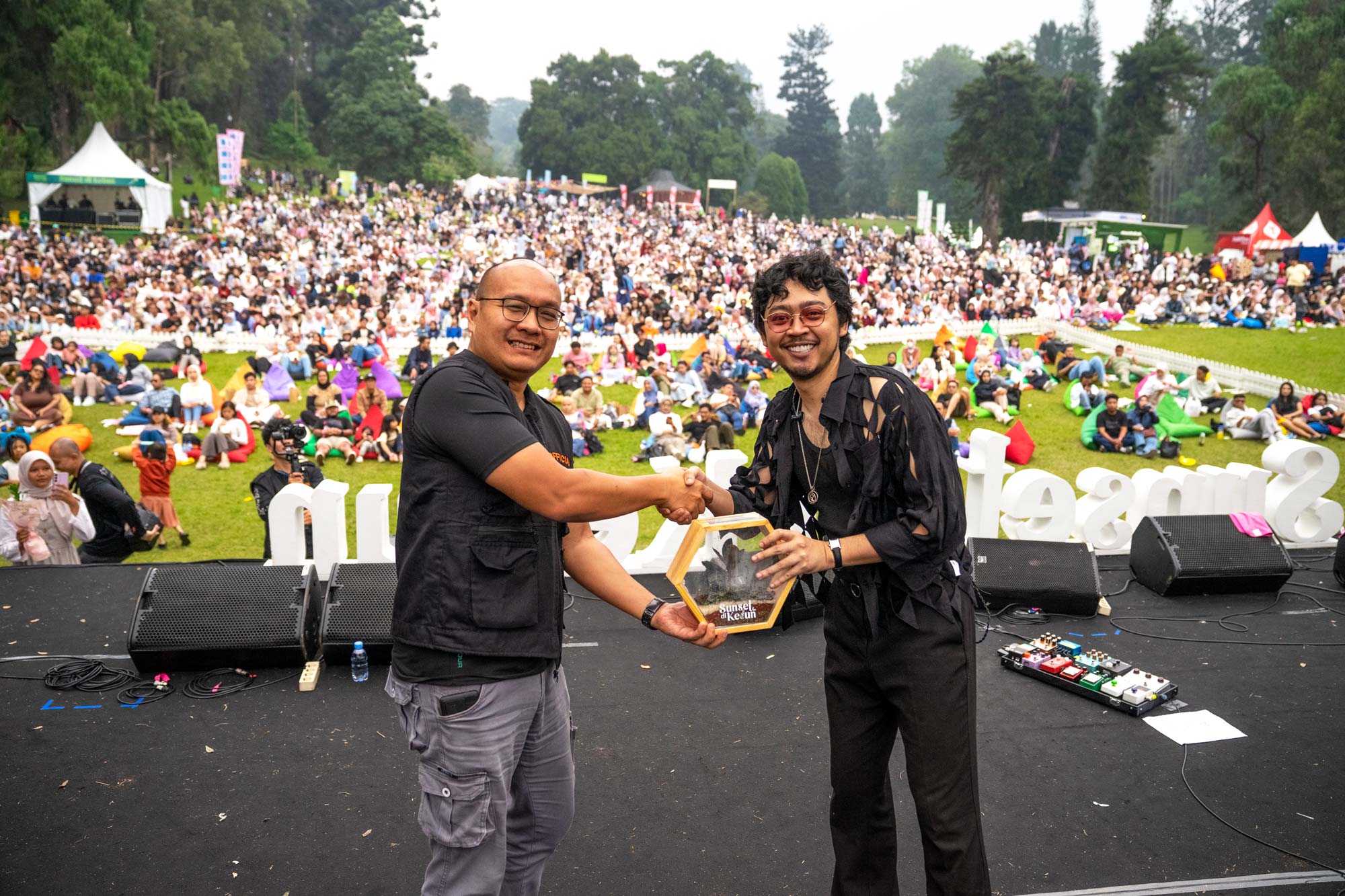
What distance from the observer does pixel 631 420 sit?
14.4 meters

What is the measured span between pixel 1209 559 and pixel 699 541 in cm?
543

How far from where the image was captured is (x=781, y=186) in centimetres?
6656

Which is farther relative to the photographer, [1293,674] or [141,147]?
[141,147]

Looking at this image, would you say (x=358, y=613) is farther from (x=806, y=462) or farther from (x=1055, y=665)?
(x=1055, y=665)

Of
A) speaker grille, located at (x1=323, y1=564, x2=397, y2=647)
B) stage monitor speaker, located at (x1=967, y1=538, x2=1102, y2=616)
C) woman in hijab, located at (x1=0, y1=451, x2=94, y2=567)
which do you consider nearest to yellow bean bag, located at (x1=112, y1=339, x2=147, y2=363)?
woman in hijab, located at (x1=0, y1=451, x2=94, y2=567)

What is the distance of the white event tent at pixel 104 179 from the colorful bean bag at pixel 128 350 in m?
15.2

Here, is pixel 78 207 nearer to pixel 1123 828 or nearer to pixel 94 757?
pixel 94 757

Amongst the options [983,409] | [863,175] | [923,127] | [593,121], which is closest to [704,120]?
[593,121]

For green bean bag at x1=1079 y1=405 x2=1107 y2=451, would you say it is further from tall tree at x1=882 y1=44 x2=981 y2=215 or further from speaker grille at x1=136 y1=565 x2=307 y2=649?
tall tree at x1=882 y1=44 x2=981 y2=215

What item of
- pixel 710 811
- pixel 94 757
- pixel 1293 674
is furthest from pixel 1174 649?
pixel 94 757

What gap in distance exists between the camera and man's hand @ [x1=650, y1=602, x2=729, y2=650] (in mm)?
2814

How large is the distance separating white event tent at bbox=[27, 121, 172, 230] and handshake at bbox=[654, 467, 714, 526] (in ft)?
110

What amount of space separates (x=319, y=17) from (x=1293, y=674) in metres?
73.3

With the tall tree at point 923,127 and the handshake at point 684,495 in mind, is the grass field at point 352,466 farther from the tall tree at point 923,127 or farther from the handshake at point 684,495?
the tall tree at point 923,127
